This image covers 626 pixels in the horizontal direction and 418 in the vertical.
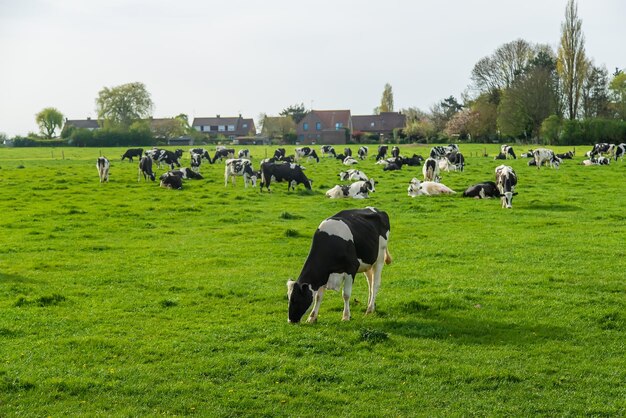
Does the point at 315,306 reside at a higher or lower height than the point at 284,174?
lower

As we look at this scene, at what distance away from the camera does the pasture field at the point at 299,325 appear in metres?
7.56

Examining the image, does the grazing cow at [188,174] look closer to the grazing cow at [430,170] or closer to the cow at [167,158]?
the cow at [167,158]

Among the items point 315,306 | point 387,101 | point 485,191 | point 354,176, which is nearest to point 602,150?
point 354,176

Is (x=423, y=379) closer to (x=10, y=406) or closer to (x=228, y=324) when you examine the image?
(x=228, y=324)

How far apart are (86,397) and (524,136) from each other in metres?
86.3

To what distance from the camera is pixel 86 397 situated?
7582mm

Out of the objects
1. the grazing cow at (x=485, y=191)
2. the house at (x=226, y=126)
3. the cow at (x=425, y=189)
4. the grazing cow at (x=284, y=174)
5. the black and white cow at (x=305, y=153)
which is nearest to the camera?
the grazing cow at (x=485, y=191)

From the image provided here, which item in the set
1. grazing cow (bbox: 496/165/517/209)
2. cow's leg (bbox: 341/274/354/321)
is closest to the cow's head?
cow's leg (bbox: 341/274/354/321)

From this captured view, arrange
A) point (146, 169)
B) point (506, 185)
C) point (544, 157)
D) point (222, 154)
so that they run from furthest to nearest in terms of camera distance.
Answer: point (222, 154) < point (544, 157) < point (146, 169) < point (506, 185)

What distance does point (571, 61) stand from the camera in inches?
3322

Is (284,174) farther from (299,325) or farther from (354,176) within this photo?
(299,325)

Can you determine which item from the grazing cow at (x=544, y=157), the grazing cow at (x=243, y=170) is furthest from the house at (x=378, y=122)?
the grazing cow at (x=243, y=170)

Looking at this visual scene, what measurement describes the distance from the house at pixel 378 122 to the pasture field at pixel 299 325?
374ft

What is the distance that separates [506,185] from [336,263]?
1666 cm
